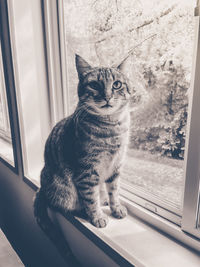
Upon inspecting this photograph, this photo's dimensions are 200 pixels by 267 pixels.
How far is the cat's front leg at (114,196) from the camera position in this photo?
0.84 meters

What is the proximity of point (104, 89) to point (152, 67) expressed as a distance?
0.73 ft

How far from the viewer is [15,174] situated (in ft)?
4.62

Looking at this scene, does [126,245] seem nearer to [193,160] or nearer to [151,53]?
[193,160]

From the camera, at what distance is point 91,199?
2.53 ft

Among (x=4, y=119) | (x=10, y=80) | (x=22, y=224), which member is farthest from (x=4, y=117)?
(x=22, y=224)

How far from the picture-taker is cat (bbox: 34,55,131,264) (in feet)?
2.30

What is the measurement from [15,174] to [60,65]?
2.46ft

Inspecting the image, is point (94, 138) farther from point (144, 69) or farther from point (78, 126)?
point (144, 69)

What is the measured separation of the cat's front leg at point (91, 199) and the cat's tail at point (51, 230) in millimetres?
224

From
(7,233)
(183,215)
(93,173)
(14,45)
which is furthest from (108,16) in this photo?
(7,233)

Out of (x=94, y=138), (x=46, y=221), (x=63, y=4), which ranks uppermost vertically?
(x=63, y=4)

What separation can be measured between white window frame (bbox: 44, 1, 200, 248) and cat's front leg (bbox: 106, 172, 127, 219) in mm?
64

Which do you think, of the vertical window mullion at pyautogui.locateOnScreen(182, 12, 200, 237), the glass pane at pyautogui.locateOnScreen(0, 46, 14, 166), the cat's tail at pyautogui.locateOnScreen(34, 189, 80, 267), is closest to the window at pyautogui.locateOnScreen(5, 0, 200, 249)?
the vertical window mullion at pyautogui.locateOnScreen(182, 12, 200, 237)

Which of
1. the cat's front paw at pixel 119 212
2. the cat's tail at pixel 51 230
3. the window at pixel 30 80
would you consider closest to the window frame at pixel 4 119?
the window at pixel 30 80
